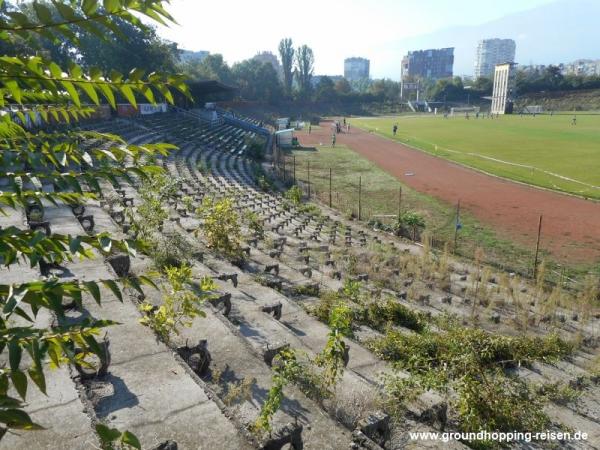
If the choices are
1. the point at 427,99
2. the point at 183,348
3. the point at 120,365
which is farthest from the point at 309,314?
the point at 427,99

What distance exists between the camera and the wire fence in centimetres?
1700

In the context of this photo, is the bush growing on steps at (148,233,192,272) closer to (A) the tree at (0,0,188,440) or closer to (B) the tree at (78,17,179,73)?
(A) the tree at (0,0,188,440)

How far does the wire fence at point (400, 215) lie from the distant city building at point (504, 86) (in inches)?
3325

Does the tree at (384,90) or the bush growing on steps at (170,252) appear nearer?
the bush growing on steps at (170,252)

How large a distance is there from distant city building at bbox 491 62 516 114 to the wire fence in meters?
84.4

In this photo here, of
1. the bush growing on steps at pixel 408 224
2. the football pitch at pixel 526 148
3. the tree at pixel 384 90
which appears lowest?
the bush growing on steps at pixel 408 224

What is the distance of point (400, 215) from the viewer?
853 inches

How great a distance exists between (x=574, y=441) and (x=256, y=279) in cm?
682

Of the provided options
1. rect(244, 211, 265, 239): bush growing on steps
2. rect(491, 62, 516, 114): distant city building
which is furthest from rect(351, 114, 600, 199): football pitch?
rect(491, 62, 516, 114): distant city building

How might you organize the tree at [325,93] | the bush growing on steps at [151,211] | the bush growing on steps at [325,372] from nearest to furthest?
the bush growing on steps at [325,372] → the bush growing on steps at [151,211] → the tree at [325,93]

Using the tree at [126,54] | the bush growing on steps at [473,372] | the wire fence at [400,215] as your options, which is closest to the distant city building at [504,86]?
the tree at [126,54]

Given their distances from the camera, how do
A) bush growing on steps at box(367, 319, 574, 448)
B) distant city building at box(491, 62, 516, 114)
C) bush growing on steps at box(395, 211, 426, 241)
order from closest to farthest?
bush growing on steps at box(367, 319, 574, 448)
bush growing on steps at box(395, 211, 426, 241)
distant city building at box(491, 62, 516, 114)

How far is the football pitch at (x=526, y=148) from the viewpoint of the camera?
3388cm

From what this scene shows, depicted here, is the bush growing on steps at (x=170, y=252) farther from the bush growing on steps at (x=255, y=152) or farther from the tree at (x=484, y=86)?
the tree at (x=484, y=86)
